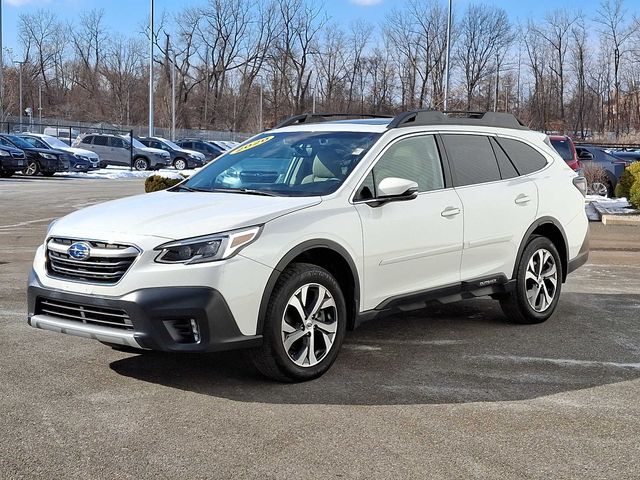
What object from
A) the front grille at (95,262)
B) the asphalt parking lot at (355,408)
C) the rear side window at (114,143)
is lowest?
the asphalt parking lot at (355,408)

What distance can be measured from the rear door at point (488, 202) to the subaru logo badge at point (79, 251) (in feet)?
9.07

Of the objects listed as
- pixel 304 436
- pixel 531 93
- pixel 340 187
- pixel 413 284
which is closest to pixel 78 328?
pixel 304 436

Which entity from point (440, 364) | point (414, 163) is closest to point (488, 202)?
point (414, 163)

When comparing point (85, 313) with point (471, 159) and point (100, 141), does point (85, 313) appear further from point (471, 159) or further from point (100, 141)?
point (100, 141)

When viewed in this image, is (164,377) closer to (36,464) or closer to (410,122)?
(36,464)

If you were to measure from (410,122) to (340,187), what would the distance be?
1018mm

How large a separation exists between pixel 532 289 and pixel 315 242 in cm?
261

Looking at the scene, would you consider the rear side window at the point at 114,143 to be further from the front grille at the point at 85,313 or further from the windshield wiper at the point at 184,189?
the front grille at the point at 85,313

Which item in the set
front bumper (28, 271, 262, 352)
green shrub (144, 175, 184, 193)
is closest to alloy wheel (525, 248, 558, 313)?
front bumper (28, 271, 262, 352)

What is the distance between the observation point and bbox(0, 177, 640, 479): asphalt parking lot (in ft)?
12.2

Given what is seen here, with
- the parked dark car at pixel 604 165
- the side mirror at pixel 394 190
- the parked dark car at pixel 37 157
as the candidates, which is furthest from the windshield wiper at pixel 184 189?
the parked dark car at pixel 37 157

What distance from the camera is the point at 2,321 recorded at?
6422mm

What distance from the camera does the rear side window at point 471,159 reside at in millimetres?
6133

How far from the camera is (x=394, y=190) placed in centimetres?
526
